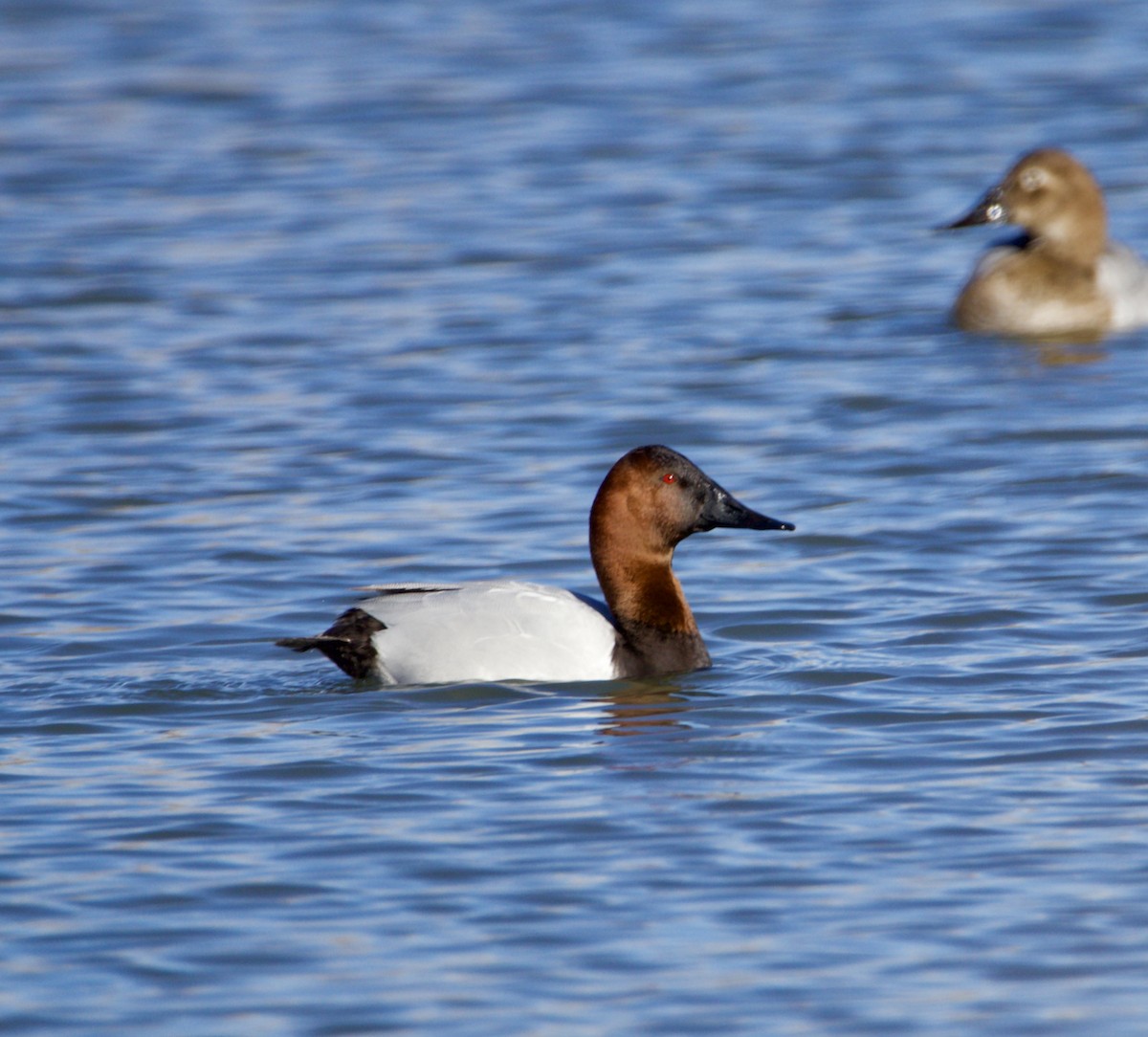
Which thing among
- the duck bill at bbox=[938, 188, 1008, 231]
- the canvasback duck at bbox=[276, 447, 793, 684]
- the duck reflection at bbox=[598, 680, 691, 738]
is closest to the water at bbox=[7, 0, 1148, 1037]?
the duck reflection at bbox=[598, 680, 691, 738]

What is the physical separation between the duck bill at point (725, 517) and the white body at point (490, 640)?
618 millimetres

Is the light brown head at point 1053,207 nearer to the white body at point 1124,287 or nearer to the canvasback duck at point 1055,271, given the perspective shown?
the canvasback duck at point 1055,271

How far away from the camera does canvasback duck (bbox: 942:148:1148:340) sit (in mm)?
13414

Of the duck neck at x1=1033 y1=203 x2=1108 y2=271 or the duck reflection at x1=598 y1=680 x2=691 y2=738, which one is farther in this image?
the duck neck at x1=1033 y1=203 x2=1108 y2=271

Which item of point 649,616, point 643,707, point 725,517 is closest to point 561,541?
point 725,517

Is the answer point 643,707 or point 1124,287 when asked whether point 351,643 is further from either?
point 1124,287

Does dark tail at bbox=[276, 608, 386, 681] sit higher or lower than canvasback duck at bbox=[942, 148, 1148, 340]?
lower

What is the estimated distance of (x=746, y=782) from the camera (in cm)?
686

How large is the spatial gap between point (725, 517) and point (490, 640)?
1.02 metres

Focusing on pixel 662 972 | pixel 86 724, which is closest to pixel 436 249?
pixel 86 724

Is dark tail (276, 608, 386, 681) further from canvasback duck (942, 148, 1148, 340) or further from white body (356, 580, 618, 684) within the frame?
canvasback duck (942, 148, 1148, 340)

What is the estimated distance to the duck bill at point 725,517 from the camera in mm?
8273

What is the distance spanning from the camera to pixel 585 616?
7996 mm

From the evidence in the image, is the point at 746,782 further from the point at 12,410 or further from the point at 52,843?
the point at 12,410
